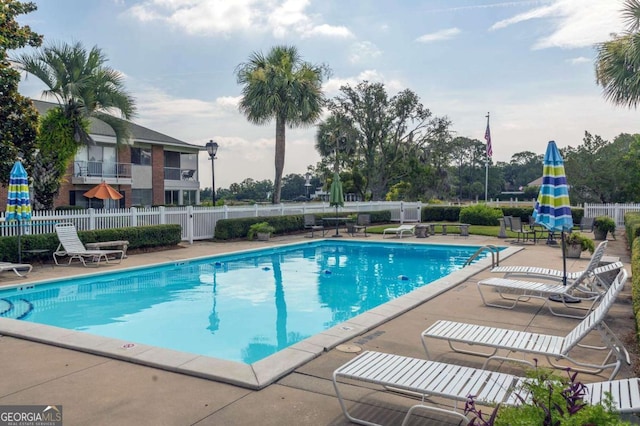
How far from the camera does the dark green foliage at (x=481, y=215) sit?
25.4 meters

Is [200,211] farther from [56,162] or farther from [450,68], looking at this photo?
[450,68]

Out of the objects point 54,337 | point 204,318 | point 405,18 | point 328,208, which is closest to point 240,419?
point 54,337

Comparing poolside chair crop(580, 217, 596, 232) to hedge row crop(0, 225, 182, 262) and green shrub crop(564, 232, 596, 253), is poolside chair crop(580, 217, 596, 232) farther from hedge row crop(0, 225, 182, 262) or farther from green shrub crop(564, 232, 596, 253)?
hedge row crop(0, 225, 182, 262)

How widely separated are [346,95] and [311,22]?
23250 millimetres

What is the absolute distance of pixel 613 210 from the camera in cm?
2545

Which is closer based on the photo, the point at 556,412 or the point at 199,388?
the point at 556,412

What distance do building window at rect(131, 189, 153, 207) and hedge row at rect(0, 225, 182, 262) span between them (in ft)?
54.7

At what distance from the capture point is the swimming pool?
6691 mm

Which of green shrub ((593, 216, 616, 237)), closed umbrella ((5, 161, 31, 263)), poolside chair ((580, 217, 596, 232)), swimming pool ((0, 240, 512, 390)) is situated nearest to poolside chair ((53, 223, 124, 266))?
closed umbrella ((5, 161, 31, 263))

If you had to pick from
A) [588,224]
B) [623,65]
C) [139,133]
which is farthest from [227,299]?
[139,133]

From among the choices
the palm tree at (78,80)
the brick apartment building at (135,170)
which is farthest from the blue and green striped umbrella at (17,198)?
the brick apartment building at (135,170)

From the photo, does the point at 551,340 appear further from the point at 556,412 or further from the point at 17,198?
the point at 17,198

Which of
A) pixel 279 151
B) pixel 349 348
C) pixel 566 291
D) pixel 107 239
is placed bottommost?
pixel 349 348

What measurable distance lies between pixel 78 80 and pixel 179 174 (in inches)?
775
